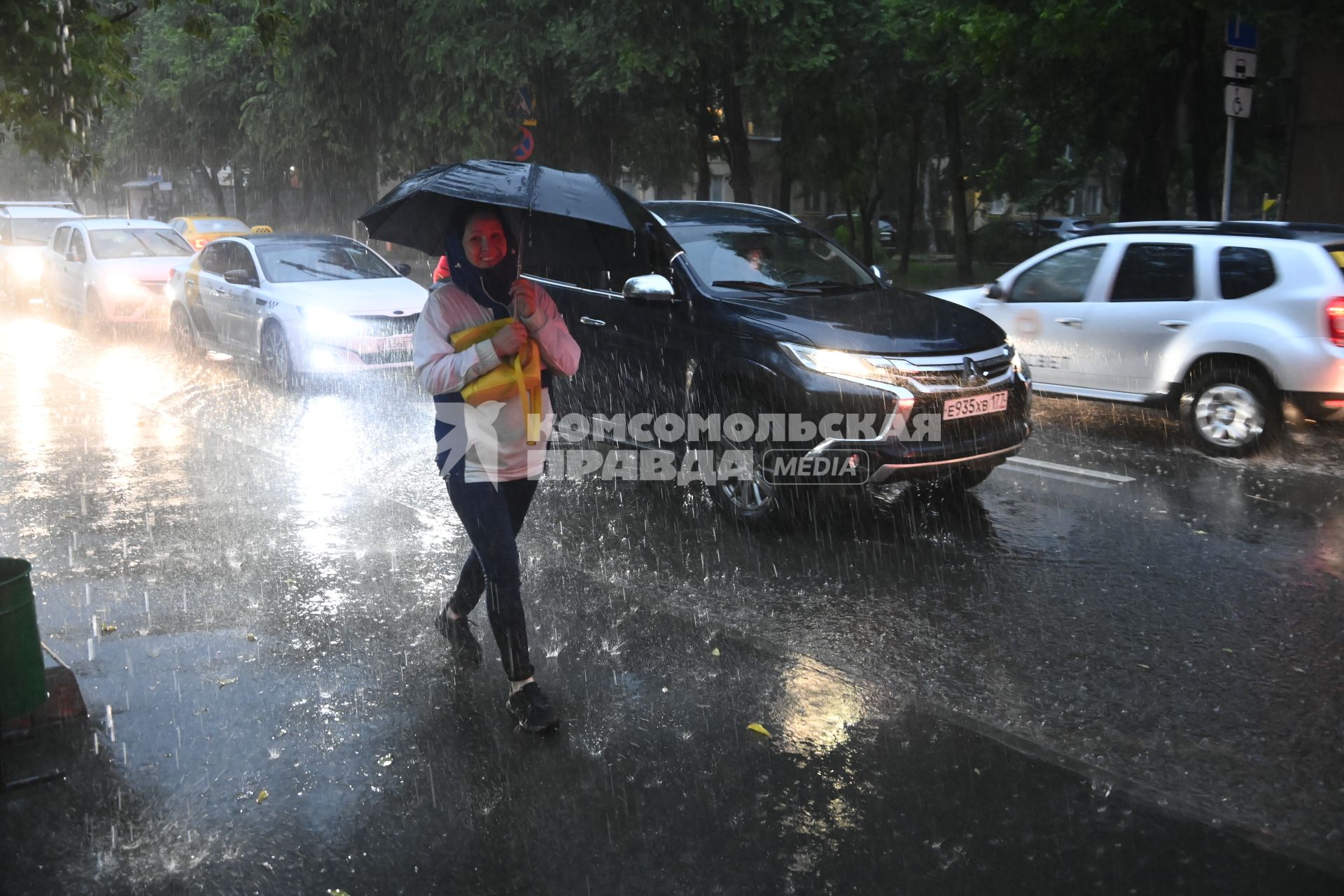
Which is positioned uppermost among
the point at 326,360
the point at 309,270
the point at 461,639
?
the point at 309,270

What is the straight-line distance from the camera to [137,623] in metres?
5.55

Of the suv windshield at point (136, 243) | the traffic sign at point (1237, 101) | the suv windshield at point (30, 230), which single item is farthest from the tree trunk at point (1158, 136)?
the suv windshield at point (30, 230)

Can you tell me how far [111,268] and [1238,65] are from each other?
48.9ft

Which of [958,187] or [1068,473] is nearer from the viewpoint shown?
[1068,473]

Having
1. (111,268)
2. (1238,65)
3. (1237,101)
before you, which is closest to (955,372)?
(1237,101)

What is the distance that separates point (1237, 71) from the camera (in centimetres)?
1258

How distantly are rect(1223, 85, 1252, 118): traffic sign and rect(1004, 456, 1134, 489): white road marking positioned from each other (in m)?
5.91

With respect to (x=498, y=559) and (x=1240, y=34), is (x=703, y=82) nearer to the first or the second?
(x=1240, y=34)

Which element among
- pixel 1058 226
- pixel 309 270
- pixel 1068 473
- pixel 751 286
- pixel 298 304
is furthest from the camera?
pixel 1058 226

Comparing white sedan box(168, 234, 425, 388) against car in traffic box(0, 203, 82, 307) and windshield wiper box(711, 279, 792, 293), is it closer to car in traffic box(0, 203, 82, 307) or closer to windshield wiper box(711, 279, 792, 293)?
windshield wiper box(711, 279, 792, 293)

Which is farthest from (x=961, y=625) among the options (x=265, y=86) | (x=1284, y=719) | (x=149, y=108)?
(x=149, y=108)

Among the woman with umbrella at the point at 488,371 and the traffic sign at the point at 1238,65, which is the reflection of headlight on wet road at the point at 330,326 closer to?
the woman with umbrella at the point at 488,371

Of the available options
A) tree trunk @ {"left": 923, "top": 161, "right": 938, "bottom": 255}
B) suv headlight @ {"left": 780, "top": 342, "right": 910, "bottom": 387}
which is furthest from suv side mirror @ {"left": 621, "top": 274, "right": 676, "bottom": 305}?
tree trunk @ {"left": 923, "top": 161, "right": 938, "bottom": 255}

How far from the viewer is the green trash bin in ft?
13.0
